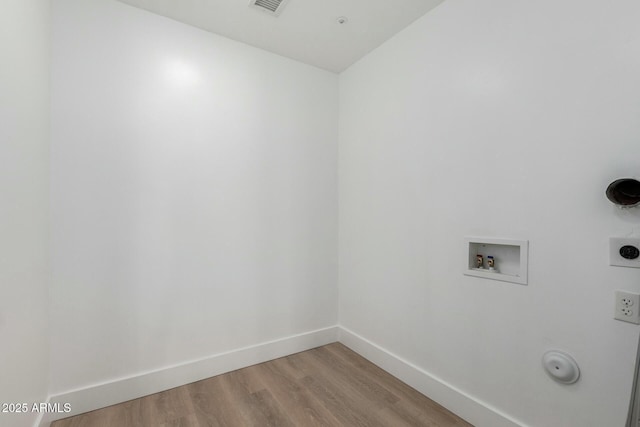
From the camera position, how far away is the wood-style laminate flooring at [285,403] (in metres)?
1.68

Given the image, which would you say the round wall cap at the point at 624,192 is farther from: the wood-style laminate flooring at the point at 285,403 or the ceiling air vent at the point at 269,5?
the ceiling air vent at the point at 269,5

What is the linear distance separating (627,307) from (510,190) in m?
0.67

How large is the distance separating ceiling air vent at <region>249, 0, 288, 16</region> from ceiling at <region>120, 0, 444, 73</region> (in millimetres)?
30

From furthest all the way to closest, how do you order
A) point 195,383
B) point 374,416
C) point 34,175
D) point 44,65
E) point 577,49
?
point 195,383
point 374,416
point 44,65
point 34,175
point 577,49

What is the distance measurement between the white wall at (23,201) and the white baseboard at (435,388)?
83.1 inches

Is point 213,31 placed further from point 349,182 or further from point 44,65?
point 349,182

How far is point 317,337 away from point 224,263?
1143 mm

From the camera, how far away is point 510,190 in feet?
5.03

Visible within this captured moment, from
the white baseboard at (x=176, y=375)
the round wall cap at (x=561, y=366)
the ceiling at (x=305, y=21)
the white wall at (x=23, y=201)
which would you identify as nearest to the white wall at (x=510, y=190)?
the round wall cap at (x=561, y=366)

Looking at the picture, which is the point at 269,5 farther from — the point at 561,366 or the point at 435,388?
the point at 435,388

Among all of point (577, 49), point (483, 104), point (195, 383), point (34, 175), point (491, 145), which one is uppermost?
point (577, 49)

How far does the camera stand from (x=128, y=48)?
191 centimetres

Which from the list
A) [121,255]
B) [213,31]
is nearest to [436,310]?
[121,255]

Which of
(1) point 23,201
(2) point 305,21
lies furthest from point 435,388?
(2) point 305,21
